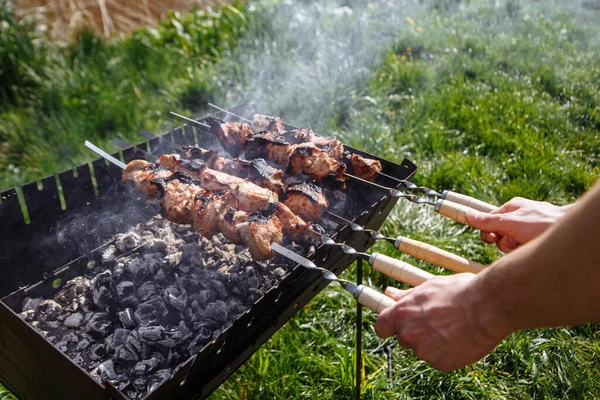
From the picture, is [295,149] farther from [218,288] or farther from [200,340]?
[200,340]

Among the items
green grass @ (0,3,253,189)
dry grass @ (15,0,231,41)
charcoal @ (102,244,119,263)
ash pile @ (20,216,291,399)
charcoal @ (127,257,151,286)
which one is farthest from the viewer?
dry grass @ (15,0,231,41)

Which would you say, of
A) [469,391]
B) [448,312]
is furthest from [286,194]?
[469,391]

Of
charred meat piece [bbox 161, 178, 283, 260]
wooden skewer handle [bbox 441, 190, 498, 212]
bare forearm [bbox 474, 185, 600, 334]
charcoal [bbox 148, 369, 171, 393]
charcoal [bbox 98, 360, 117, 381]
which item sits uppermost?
bare forearm [bbox 474, 185, 600, 334]

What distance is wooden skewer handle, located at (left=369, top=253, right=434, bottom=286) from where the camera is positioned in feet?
6.26

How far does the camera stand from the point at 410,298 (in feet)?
5.54

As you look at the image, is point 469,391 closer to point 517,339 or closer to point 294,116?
point 517,339

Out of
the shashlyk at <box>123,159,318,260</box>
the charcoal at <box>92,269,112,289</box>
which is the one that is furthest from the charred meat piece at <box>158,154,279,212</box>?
the charcoal at <box>92,269,112,289</box>

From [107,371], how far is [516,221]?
1845mm

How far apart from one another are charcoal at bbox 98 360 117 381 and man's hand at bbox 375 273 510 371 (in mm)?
1146

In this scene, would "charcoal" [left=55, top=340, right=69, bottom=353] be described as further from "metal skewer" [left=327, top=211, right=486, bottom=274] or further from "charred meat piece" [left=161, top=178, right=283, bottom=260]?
"metal skewer" [left=327, top=211, right=486, bottom=274]

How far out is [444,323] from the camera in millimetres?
1583

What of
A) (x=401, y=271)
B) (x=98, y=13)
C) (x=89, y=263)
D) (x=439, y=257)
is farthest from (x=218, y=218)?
(x=98, y=13)

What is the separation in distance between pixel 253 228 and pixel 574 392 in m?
2.15

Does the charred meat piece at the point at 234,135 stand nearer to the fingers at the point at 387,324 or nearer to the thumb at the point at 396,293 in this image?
the thumb at the point at 396,293
